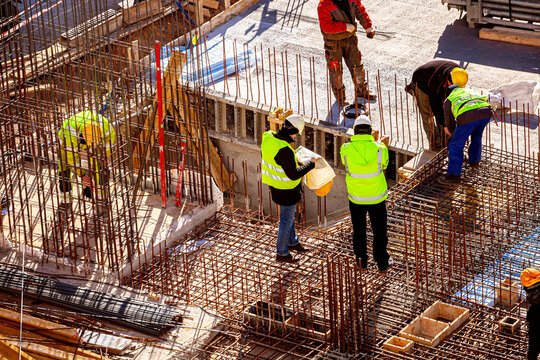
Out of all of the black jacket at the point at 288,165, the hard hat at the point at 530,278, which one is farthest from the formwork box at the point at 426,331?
the black jacket at the point at 288,165

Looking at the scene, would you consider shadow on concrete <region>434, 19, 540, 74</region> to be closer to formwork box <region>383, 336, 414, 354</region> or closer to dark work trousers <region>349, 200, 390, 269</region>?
dark work trousers <region>349, 200, 390, 269</region>

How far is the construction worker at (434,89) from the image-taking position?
18.6 meters

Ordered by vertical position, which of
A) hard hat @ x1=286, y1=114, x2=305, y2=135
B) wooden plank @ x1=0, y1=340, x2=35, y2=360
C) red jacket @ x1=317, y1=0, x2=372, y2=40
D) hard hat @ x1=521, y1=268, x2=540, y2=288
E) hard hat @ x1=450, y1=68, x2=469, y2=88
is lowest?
wooden plank @ x1=0, y1=340, x2=35, y2=360

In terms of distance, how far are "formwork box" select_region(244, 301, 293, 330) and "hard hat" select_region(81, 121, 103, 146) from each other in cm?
314

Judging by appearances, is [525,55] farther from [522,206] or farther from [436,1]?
[522,206]

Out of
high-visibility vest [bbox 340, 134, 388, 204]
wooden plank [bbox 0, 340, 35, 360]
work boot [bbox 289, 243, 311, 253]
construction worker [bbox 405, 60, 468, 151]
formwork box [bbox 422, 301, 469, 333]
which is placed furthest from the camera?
construction worker [bbox 405, 60, 468, 151]

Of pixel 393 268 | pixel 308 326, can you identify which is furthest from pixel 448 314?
pixel 308 326

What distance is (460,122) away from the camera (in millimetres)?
17672

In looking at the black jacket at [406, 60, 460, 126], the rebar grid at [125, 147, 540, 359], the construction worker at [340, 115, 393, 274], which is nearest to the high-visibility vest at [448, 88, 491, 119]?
the black jacket at [406, 60, 460, 126]

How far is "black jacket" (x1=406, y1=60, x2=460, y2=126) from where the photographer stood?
61.5 ft

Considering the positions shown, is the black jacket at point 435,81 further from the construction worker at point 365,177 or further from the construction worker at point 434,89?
the construction worker at point 365,177

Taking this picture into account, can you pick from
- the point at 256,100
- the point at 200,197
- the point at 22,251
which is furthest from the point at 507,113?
the point at 22,251

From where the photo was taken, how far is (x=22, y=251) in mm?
17062

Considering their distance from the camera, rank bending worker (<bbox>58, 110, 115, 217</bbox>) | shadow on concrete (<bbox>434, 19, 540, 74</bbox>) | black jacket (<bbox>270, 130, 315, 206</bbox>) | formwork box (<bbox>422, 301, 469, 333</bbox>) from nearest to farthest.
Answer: formwork box (<bbox>422, 301, 469, 333</bbox>) < black jacket (<bbox>270, 130, 315, 206</bbox>) < bending worker (<bbox>58, 110, 115, 217</bbox>) < shadow on concrete (<bbox>434, 19, 540, 74</bbox>)
